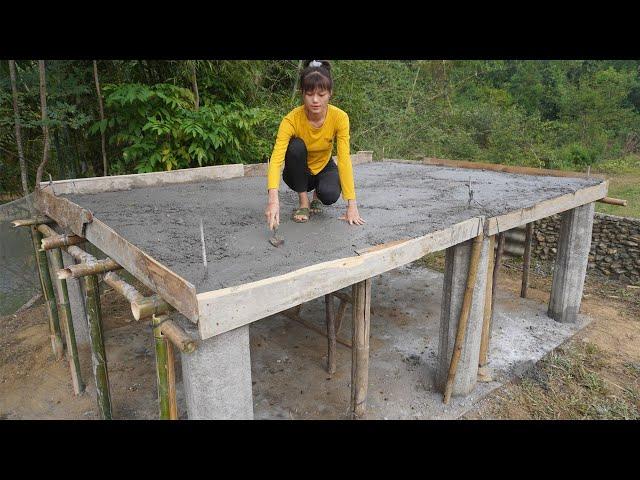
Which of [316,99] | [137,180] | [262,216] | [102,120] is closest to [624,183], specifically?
[262,216]

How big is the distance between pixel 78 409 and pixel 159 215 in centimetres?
222

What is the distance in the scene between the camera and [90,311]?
3988 mm

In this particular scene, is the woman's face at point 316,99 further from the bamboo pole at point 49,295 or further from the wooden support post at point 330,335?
the bamboo pole at point 49,295

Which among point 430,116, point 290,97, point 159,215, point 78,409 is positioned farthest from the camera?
point 430,116

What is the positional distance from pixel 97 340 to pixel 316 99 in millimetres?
2775

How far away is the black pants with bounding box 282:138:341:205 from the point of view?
3908mm

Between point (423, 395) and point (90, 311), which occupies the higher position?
point (90, 311)

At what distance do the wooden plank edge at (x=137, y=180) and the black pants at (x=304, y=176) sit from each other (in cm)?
241

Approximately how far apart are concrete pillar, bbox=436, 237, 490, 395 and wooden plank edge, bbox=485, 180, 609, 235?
0.18 metres

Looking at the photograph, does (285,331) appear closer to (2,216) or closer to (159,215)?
(159,215)

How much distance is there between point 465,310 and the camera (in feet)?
14.7

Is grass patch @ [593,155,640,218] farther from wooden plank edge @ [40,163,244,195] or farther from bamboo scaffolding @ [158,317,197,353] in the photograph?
bamboo scaffolding @ [158,317,197,353]

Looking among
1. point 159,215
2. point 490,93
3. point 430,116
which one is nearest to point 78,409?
point 159,215

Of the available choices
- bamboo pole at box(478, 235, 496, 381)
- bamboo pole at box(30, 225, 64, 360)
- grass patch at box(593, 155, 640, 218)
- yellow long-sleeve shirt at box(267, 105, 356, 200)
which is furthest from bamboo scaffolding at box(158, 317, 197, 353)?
grass patch at box(593, 155, 640, 218)
